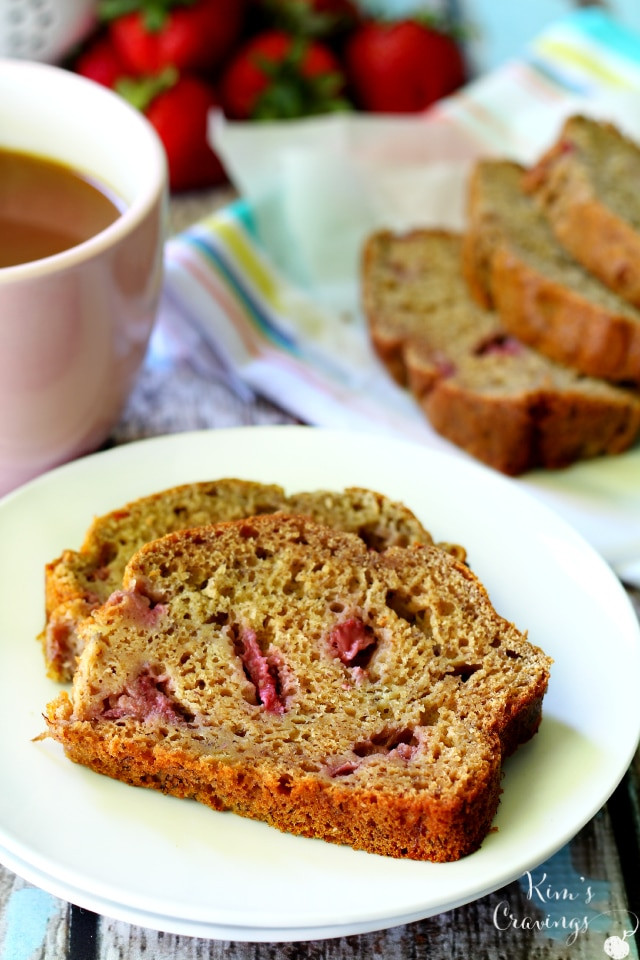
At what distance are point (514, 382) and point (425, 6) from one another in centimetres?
180

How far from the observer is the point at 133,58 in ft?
10.9

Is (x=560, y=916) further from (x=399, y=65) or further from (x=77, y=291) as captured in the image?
(x=399, y=65)

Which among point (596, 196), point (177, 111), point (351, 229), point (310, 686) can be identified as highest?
point (596, 196)

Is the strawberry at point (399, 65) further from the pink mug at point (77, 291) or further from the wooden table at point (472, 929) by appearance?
the wooden table at point (472, 929)

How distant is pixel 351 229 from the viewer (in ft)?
10.5

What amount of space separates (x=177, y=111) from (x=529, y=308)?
125 centimetres

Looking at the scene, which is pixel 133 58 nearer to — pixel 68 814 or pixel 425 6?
pixel 425 6

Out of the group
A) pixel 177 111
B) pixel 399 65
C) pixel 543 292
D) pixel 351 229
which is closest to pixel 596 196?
pixel 543 292

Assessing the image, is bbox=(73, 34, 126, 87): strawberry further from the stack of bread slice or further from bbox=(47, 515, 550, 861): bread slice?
bbox=(47, 515, 550, 861): bread slice

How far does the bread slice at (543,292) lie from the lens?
257 cm

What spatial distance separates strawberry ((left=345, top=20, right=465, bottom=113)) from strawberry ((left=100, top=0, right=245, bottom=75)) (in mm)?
440

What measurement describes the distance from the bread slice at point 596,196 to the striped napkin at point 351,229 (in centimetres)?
37

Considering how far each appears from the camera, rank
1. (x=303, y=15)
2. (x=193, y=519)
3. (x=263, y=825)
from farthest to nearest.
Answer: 1. (x=303, y=15)
2. (x=193, y=519)
3. (x=263, y=825)

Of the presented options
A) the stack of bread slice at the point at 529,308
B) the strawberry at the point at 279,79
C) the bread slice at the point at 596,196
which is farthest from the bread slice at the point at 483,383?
the strawberry at the point at 279,79
